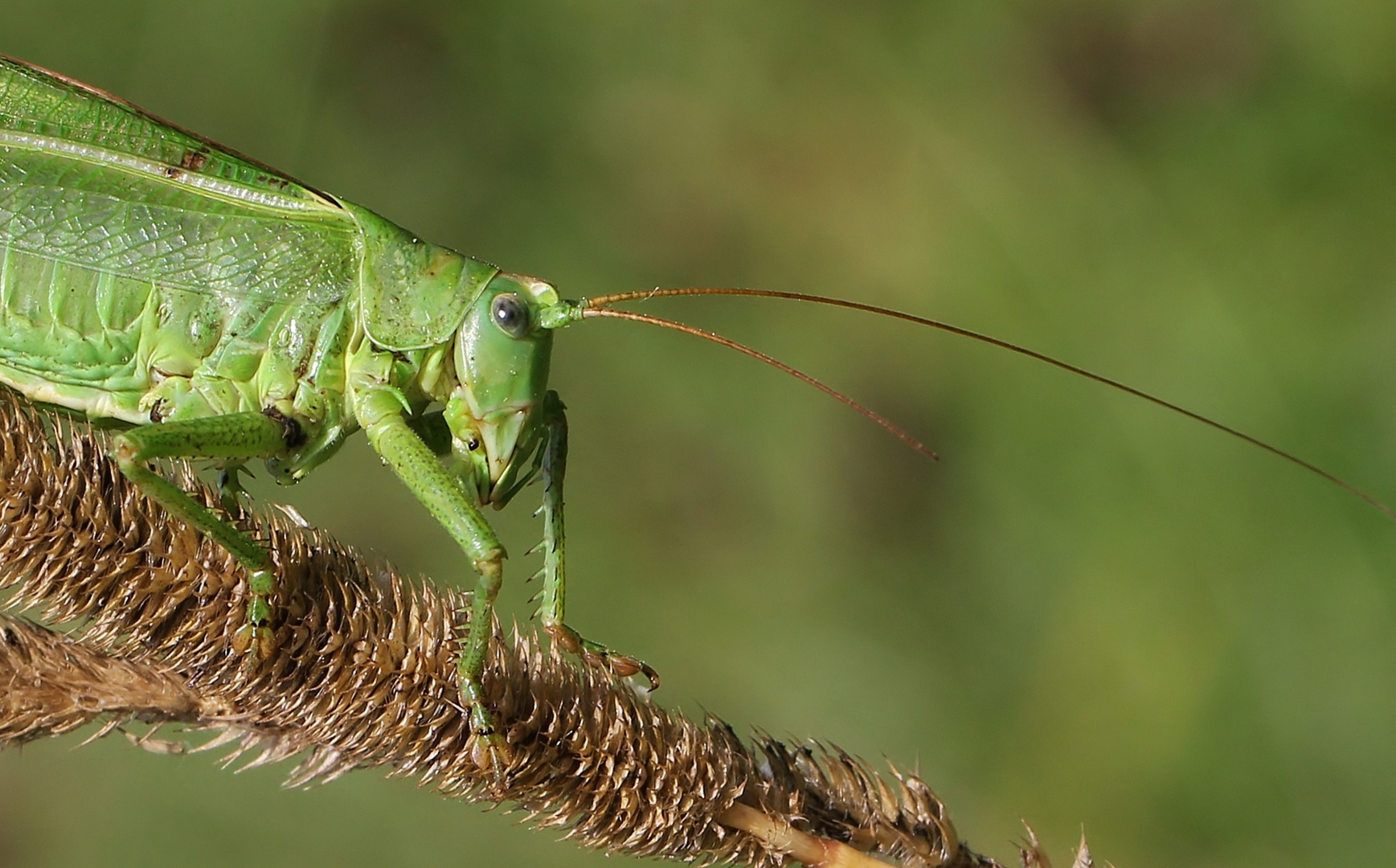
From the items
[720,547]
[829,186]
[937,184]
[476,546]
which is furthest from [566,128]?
[476,546]

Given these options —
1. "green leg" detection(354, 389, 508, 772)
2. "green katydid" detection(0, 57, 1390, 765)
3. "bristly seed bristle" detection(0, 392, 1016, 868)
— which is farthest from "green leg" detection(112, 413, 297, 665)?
"green leg" detection(354, 389, 508, 772)

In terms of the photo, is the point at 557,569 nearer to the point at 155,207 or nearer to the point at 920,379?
the point at 155,207

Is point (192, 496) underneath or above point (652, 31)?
underneath

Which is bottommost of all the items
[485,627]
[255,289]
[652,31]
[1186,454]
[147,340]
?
[485,627]

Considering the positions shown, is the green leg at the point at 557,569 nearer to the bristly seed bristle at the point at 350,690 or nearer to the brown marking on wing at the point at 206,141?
the bristly seed bristle at the point at 350,690

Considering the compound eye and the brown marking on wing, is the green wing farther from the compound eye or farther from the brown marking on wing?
the compound eye

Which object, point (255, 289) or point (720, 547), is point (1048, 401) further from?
point (255, 289)

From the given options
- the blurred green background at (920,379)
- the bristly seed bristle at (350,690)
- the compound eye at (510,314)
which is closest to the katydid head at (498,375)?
the compound eye at (510,314)
